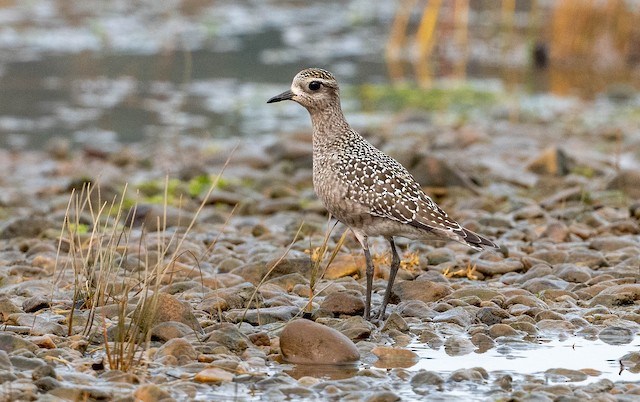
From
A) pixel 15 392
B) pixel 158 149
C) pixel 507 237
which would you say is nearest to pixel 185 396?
pixel 15 392

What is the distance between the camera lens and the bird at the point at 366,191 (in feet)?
23.7

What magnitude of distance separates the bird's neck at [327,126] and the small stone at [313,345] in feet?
5.62

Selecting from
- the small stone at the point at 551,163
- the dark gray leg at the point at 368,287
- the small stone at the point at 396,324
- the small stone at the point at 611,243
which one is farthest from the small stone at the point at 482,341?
the small stone at the point at 551,163

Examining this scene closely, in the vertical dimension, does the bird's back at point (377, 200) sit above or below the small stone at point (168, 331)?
above

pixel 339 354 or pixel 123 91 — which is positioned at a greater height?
pixel 123 91

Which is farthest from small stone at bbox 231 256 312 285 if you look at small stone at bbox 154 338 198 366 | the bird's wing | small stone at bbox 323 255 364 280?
small stone at bbox 154 338 198 366

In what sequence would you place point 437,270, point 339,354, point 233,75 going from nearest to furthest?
point 339,354
point 437,270
point 233,75

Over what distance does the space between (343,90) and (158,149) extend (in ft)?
17.1

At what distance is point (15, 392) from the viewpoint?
5.51m

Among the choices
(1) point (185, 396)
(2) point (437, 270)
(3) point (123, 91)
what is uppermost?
(3) point (123, 91)

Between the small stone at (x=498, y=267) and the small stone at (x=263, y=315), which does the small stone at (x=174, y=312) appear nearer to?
the small stone at (x=263, y=315)

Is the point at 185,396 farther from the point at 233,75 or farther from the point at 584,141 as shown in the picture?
the point at 233,75

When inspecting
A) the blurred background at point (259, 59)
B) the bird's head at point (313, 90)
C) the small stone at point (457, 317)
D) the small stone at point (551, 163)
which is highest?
the blurred background at point (259, 59)

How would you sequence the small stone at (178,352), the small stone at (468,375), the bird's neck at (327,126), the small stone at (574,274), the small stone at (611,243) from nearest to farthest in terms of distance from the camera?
the small stone at (468,375) → the small stone at (178,352) → the bird's neck at (327,126) → the small stone at (574,274) → the small stone at (611,243)
